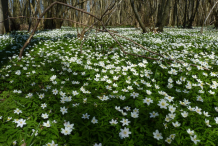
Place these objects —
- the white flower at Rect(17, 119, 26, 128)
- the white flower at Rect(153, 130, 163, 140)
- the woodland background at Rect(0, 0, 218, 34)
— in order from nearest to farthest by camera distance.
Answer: the white flower at Rect(153, 130, 163, 140), the white flower at Rect(17, 119, 26, 128), the woodland background at Rect(0, 0, 218, 34)

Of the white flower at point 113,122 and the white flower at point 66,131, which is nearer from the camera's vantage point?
the white flower at point 66,131

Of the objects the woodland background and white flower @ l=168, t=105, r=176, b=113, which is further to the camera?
the woodland background

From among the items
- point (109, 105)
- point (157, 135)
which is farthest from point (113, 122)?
point (157, 135)

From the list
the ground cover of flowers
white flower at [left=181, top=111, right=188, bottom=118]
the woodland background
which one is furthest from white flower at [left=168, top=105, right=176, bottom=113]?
the woodland background

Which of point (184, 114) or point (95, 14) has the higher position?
point (95, 14)

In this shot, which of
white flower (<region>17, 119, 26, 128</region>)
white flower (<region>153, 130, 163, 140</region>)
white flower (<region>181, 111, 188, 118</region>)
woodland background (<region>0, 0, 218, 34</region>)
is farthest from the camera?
woodland background (<region>0, 0, 218, 34</region>)

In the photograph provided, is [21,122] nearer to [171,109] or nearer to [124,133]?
[124,133]

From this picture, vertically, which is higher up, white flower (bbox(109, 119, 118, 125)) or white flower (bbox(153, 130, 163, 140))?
white flower (bbox(109, 119, 118, 125))

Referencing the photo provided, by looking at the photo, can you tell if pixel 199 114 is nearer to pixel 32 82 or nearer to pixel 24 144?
pixel 24 144

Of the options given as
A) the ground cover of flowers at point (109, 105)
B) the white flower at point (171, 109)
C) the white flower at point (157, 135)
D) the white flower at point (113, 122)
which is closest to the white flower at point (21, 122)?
the ground cover of flowers at point (109, 105)

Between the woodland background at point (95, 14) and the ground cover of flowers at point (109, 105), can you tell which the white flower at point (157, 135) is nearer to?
the ground cover of flowers at point (109, 105)

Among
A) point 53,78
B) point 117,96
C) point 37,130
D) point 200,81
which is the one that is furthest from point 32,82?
point 200,81

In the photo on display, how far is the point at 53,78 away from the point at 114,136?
196cm

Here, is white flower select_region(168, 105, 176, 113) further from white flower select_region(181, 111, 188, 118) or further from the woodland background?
the woodland background
